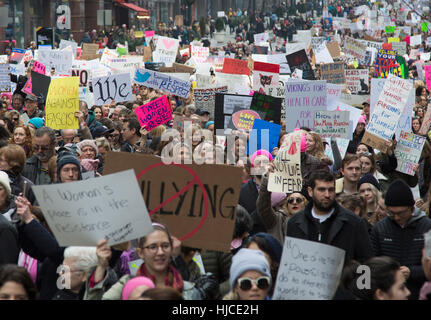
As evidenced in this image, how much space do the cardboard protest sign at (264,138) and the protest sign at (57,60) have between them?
758cm

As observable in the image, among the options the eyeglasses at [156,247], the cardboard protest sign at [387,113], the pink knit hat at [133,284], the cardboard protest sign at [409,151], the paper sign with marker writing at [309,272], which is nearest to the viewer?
the pink knit hat at [133,284]

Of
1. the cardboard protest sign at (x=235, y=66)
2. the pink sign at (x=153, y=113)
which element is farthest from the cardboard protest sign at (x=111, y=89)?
the cardboard protest sign at (x=235, y=66)

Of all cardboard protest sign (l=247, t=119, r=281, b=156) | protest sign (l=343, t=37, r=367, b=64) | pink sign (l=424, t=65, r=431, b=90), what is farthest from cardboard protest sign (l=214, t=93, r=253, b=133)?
protest sign (l=343, t=37, r=367, b=64)

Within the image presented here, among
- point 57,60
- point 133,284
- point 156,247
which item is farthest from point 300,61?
point 133,284

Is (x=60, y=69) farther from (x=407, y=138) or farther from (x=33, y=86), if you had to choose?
(x=407, y=138)

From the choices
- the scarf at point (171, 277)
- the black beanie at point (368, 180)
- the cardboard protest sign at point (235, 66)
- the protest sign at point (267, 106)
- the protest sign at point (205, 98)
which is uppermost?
the scarf at point (171, 277)

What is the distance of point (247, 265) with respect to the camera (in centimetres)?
454

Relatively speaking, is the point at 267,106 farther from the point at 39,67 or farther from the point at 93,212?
the point at 39,67

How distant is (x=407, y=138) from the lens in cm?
922

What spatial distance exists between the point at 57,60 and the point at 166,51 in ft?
16.9

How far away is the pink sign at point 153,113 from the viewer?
420 inches

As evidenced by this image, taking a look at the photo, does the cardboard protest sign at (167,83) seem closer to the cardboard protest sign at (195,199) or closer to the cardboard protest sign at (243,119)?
the cardboard protest sign at (243,119)

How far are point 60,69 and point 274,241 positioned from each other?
456 inches

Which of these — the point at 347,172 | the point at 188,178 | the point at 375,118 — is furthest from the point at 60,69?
the point at 188,178
